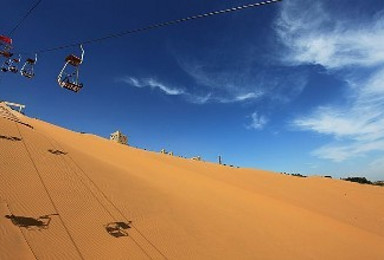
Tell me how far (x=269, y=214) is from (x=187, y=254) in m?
8.80

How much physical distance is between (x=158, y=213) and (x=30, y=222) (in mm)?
5933

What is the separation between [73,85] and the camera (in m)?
17.6

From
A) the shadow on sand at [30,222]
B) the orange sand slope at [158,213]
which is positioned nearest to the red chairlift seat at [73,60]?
the orange sand slope at [158,213]

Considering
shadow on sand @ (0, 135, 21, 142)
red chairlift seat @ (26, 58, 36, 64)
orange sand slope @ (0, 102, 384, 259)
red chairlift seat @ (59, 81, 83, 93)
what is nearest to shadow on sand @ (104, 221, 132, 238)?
orange sand slope @ (0, 102, 384, 259)

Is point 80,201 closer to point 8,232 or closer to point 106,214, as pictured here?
point 106,214

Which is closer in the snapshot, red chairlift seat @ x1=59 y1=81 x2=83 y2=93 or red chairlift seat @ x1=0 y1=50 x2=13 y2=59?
red chairlift seat @ x1=59 y1=81 x2=83 y2=93

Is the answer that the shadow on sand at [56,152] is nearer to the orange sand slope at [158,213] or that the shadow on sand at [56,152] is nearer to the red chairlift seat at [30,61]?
the orange sand slope at [158,213]

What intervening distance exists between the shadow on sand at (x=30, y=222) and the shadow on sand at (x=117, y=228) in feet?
7.17

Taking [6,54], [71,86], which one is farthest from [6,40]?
[71,86]

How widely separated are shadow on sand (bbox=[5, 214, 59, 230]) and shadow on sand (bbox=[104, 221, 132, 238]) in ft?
7.17

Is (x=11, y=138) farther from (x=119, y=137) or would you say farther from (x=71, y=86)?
(x=119, y=137)

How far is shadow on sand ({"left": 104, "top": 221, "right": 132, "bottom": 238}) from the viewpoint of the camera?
41.0 feet

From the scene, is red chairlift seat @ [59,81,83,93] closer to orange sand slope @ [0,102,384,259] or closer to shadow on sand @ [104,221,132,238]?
orange sand slope @ [0,102,384,259]

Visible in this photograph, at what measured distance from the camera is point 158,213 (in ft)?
51.7
